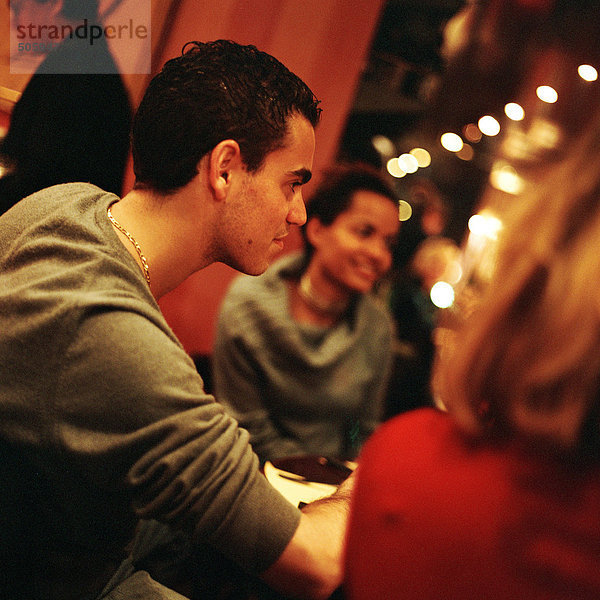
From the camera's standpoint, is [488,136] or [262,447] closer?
[262,447]

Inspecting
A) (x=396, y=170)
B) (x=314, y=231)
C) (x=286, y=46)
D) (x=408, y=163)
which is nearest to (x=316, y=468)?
(x=314, y=231)

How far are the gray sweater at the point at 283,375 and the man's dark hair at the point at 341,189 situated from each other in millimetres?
347

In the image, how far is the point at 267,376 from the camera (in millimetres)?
2426

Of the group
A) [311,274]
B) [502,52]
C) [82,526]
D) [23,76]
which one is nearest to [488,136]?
[502,52]

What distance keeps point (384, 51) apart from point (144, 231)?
3.30 m

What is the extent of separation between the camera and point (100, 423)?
979 millimetres

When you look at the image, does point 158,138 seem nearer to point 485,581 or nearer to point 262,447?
point 485,581

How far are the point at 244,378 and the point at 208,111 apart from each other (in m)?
1.37

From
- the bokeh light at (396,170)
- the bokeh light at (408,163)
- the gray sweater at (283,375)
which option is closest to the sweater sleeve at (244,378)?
the gray sweater at (283,375)

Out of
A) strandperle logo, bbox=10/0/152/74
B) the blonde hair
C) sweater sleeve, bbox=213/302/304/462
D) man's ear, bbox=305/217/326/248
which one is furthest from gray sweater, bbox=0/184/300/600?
man's ear, bbox=305/217/326/248

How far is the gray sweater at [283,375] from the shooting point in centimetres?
241

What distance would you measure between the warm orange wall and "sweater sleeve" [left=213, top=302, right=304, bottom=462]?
299 mm

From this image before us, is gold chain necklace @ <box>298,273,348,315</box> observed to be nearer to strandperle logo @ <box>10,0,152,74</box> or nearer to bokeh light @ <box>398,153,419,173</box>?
strandperle logo @ <box>10,0,152,74</box>

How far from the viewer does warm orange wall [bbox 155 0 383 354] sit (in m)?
1.72
